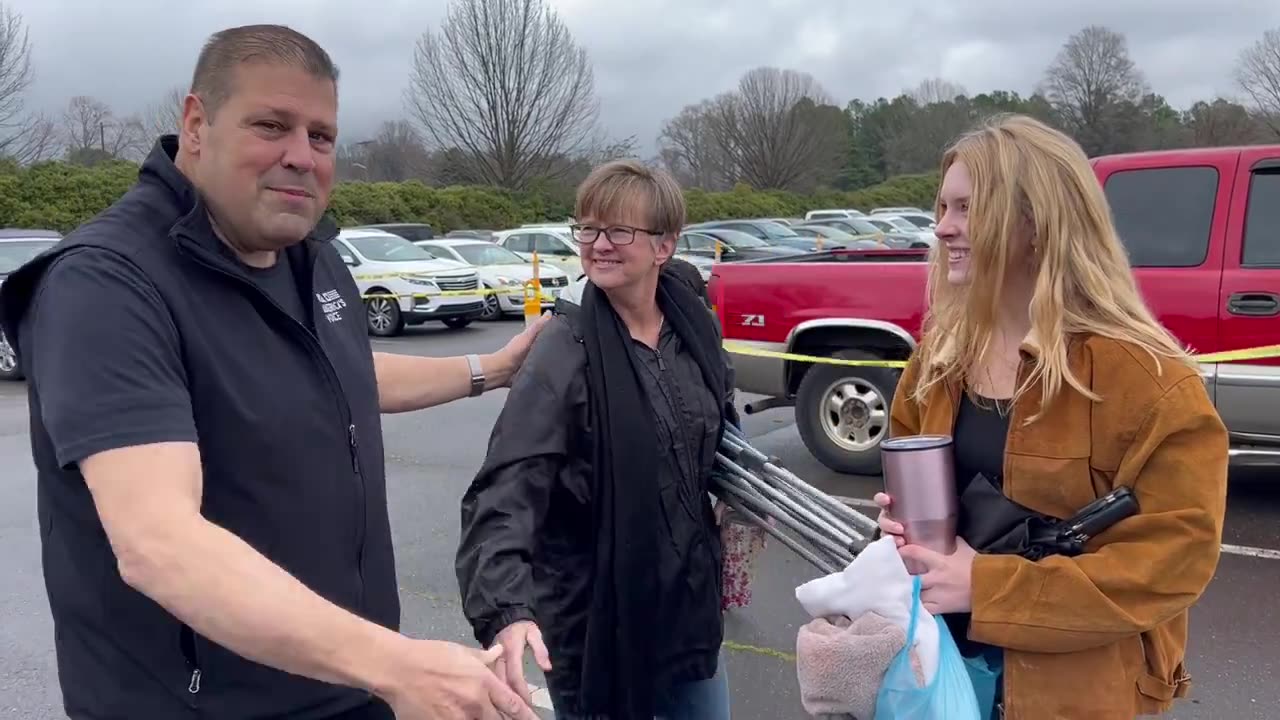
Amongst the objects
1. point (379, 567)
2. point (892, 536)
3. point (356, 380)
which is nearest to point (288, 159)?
point (356, 380)

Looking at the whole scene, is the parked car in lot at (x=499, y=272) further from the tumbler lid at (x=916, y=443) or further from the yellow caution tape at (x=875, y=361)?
the tumbler lid at (x=916, y=443)

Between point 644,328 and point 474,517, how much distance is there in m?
0.70

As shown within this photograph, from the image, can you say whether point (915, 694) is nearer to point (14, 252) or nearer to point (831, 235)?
point (14, 252)

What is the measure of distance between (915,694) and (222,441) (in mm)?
1238

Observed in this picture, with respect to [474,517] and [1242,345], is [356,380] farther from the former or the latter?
[1242,345]

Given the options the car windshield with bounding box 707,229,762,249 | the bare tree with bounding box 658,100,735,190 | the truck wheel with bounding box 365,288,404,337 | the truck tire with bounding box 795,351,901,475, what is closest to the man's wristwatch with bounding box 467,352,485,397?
the truck tire with bounding box 795,351,901,475

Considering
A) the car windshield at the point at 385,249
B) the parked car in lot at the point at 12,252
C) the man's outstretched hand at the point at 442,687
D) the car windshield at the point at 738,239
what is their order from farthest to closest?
the car windshield at the point at 738,239 → the car windshield at the point at 385,249 → the parked car in lot at the point at 12,252 → the man's outstretched hand at the point at 442,687

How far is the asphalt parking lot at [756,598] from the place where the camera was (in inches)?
154

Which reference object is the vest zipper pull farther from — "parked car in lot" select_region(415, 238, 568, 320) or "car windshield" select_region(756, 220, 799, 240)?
"car windshield" select_region(756, 220, 799, 240)

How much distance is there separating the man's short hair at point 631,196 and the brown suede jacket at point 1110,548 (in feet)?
3.23

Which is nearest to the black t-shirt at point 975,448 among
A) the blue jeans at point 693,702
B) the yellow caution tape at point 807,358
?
the blue jeans at point 693,702

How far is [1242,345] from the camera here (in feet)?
18.2

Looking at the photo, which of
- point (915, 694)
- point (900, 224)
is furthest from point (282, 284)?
point (900, 224)

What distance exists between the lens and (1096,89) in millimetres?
55062
